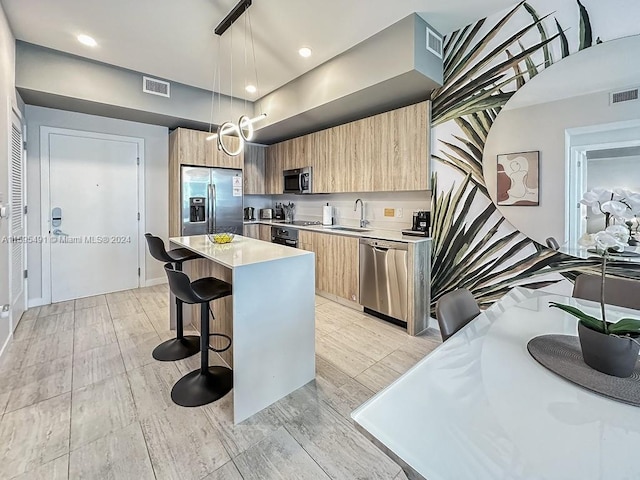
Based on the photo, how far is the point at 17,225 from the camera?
3.29m

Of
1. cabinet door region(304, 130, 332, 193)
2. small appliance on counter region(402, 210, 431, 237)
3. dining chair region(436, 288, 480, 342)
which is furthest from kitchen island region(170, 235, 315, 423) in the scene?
cabinet door region(304, 130, 332, 193)

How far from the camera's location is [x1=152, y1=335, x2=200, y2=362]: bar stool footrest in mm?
2572

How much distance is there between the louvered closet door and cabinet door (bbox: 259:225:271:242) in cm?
302

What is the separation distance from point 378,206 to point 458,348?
3146 mm

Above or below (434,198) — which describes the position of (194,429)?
below

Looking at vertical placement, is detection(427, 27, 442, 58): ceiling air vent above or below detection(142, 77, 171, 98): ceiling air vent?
below

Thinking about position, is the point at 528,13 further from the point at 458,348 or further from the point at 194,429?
the point at 194,429

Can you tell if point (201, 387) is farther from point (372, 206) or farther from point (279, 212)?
point (279, 212)

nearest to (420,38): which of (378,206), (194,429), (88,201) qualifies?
(378,206)

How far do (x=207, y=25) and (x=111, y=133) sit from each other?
95.5 inches

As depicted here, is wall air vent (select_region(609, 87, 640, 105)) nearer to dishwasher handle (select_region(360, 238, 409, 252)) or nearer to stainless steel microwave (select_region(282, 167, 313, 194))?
dishwasher handle (select_region(360, 238, 409, 252))

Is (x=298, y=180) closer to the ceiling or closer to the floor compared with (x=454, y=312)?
closer to the ceiling

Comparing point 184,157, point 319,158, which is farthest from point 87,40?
point 319,158

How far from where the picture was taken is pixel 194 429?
5.83 ft
